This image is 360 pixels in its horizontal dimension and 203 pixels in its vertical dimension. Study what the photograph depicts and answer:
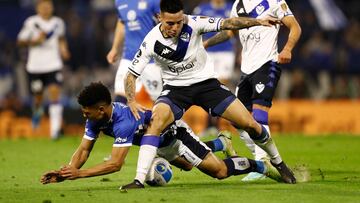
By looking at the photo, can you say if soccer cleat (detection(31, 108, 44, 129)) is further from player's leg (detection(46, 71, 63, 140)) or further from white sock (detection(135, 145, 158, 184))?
white sock (detection(135, 145, 158, 184))

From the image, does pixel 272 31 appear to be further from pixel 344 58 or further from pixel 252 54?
pixel 344 58

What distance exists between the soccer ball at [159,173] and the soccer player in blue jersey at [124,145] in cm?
10

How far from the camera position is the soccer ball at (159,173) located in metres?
10.7

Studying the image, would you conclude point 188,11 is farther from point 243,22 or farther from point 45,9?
point 243,22

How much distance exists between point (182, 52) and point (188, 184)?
5.15 feet

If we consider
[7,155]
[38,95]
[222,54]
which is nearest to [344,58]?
[222,54]

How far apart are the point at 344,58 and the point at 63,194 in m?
14.3

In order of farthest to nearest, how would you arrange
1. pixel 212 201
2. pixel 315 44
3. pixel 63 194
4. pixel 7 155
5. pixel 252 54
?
pixel 315 44
pixel 7 155
pixel 252 54
pixel 63 194
pixel 212 201

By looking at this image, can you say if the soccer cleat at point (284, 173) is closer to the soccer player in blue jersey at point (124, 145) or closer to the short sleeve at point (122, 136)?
the soccer player in blue jersey at point (124, 145)

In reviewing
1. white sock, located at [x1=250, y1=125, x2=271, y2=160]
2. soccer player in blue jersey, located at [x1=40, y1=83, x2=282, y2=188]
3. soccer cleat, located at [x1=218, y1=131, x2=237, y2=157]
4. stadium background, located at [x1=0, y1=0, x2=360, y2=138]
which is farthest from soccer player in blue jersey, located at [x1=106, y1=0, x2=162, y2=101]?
stadium background, located at [x1=0, y1=0, x2=360, y2=138]

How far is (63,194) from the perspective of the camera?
1017cm

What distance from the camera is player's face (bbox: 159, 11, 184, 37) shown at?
10305mm

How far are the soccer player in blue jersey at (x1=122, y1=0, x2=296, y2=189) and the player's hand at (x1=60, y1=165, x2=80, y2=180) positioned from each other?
2.13ft

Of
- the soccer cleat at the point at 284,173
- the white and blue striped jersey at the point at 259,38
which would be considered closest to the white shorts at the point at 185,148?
the soccer cleat at the point at 284,173
